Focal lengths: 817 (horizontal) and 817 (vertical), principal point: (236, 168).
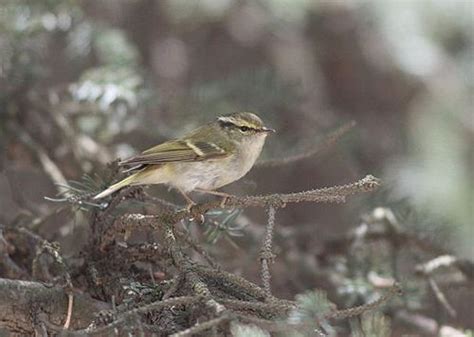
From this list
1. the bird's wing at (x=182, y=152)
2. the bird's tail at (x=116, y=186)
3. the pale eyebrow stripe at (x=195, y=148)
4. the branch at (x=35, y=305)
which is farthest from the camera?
the pale eyebrow stripe at (x=195, y=148)

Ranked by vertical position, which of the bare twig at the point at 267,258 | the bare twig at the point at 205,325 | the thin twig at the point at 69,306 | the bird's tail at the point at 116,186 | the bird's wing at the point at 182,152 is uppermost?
the bird's wing at the point at 182,152

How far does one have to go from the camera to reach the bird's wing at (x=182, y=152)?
229 centimetres

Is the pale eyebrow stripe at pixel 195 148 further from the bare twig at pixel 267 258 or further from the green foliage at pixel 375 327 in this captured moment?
the green foliage at pixel 375 327

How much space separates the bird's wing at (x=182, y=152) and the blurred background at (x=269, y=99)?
160mm

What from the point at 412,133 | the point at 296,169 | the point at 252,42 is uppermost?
the point at 252,42

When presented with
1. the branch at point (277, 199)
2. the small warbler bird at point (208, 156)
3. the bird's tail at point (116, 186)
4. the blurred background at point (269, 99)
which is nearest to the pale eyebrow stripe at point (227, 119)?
the small warbler bird at point (208, 156)

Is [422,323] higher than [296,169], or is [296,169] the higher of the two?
[296,169]

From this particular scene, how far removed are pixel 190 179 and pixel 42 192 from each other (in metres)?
1.22

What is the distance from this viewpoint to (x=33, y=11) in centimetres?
285

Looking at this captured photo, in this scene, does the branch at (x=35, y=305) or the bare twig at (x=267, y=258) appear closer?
the bare twig at (x=267, y=258)

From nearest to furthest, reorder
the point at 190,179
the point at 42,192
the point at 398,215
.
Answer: the point at 190,179 < the point at 398,215 < the point at 42,192

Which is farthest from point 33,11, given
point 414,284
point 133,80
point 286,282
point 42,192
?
point 414,284

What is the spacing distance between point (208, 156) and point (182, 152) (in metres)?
0.10

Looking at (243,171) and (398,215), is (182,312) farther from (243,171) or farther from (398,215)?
(398,215)
